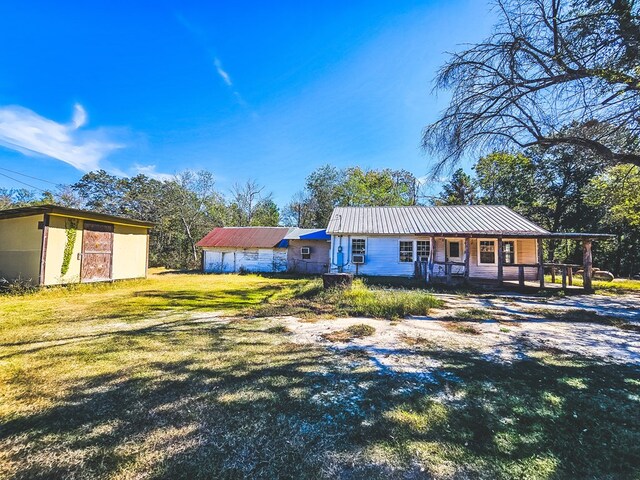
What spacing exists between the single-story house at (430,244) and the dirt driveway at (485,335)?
20.9 ft

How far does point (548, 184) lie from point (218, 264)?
27.6 m

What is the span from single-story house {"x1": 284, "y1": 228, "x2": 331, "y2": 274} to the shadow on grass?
51.6 feet

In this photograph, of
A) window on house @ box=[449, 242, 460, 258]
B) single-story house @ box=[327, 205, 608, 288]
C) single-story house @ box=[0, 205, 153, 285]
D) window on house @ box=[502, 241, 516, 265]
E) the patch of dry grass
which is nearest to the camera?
the patch of dry grass

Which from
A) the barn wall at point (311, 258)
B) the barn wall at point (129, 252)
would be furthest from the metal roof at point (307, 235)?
the barn wall at point (129, 252)

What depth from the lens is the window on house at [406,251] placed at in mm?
15345

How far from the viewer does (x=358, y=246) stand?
1596 centimetres

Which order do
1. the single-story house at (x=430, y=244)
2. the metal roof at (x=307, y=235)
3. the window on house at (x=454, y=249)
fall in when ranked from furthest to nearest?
1. the metal roof at (x=307, y=235)
2. the window on house at (x=454, y=249)
3. the single-story house at (x=430, y=244)

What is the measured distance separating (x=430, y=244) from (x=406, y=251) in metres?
1.98

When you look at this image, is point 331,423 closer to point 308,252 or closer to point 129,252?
point 129,252

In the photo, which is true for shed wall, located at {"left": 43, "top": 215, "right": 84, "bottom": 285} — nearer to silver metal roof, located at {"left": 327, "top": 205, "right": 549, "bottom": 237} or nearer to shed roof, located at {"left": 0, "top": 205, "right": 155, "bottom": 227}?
shed roof, located at {"left": 0, "top": 205, "right": 155, "bottom": 227}

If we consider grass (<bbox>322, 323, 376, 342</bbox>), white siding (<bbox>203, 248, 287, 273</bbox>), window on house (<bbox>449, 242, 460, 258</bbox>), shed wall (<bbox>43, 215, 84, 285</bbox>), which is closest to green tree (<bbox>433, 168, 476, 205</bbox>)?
window on house (<bbox>449, 242, 460, 258</bbox>)

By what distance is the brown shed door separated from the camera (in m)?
11.5

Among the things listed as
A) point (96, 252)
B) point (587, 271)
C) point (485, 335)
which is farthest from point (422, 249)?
point (96, 252)

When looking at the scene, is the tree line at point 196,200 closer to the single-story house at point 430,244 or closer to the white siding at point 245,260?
the white siding at point 245,260
